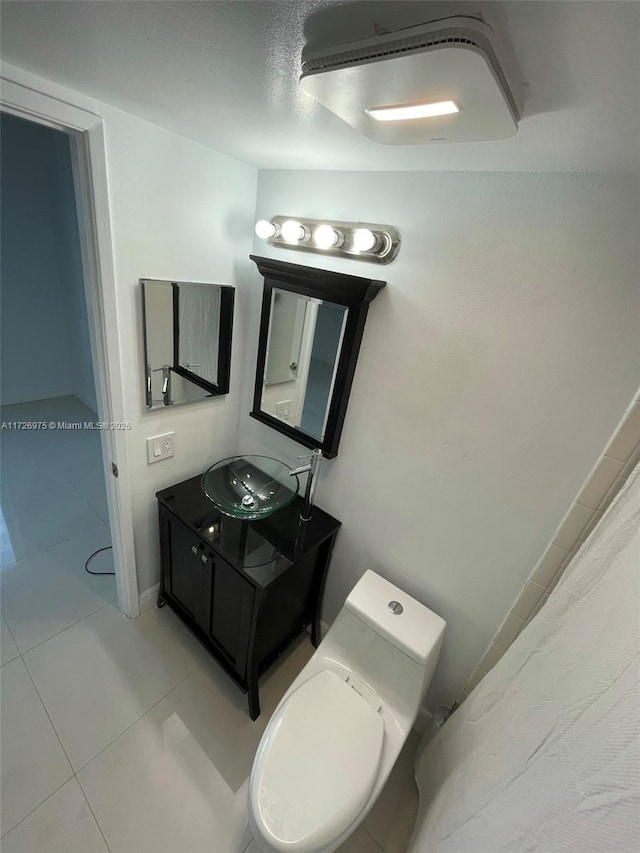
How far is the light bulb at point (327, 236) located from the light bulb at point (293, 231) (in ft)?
0.26

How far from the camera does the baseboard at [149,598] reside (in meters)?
1.81

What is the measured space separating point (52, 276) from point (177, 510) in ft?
10.2

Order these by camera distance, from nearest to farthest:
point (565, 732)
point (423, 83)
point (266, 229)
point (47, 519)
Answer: point (423, 83) → point (565, 732) → point (266, 229) → point (47, 519)

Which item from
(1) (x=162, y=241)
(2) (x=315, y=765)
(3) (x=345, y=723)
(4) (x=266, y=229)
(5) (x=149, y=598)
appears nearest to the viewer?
(2) (x=315, y=765)

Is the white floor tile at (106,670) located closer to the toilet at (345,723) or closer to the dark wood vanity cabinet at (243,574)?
the dark wood vanity cabinet at (243,574)

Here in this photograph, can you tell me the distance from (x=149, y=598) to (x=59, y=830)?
2.69 feet

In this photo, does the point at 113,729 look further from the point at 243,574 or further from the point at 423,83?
the point at 423,83

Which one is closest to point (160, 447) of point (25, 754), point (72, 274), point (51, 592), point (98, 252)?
point (98, 252)

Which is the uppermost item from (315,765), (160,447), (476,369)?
(476,369)

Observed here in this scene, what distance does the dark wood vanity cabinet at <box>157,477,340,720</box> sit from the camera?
4.42 ft

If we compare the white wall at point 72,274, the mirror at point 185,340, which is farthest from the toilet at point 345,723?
the white wall at point 72,274

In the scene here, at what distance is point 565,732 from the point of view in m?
0.68

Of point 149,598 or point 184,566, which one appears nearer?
point 184,566

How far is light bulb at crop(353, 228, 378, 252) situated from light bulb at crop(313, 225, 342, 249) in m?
0.07
